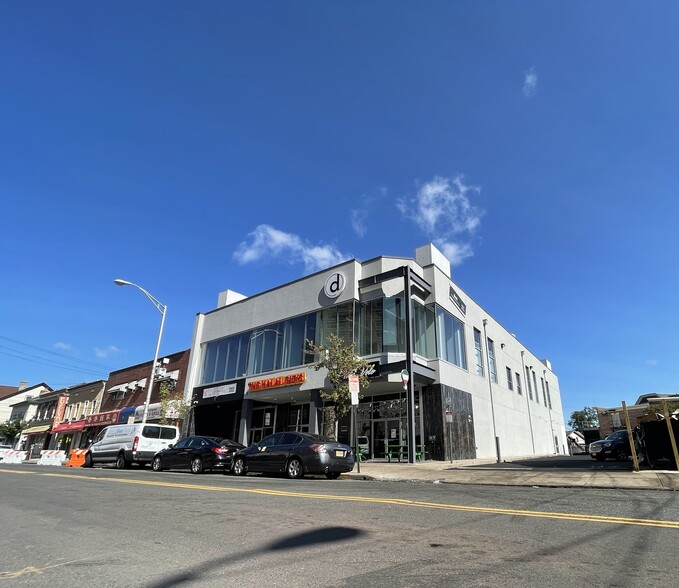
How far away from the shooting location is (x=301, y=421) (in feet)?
91.9

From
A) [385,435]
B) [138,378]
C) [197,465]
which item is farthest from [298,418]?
[138,378]

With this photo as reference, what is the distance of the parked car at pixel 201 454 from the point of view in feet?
54.5

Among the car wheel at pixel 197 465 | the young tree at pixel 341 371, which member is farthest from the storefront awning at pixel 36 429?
the young tree at pixel 341 371

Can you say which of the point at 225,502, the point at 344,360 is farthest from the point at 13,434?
the point at 225,502

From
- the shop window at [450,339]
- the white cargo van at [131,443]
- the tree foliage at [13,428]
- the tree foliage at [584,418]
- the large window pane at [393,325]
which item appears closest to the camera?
the white cargo van at [131,443]

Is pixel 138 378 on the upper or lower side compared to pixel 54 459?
upper

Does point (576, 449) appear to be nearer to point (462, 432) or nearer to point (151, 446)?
point (462, 432)

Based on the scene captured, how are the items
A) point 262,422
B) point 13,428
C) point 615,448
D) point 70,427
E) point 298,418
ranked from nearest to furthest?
point 615,448 → point 298,418 → point 262,422 → point 70,427 → point 13,428

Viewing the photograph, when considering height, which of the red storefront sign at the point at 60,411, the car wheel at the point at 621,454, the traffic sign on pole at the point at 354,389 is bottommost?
the car wheel at the point at 621,454

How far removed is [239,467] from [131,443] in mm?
7064

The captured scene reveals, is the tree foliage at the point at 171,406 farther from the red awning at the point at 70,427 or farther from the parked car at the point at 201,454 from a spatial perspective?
the red awning at the point at 70,427

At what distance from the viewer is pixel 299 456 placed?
13.9 m

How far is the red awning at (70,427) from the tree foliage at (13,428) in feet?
40.9

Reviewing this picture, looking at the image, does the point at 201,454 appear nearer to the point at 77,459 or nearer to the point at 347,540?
the point at 77,459
